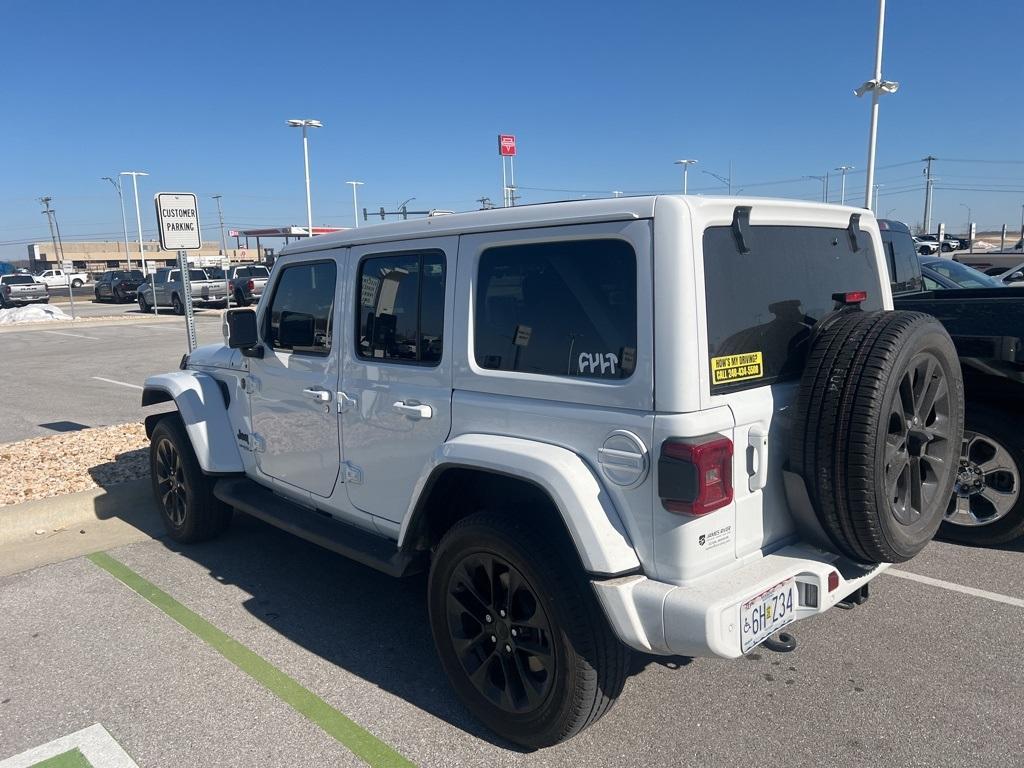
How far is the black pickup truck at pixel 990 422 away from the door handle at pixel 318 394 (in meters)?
3.42

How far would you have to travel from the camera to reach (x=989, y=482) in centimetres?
456

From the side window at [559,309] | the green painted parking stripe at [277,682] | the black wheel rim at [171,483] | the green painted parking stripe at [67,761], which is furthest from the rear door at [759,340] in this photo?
the black wheel rim at [171,483]

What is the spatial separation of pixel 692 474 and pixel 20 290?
4380 cm

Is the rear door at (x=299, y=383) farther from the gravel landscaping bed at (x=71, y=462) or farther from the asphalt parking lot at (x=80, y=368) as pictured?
the asphalt parking lot at (x=80, y=368)

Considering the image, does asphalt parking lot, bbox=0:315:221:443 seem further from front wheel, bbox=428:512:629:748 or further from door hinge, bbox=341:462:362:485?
front wheel, bbox=428:512:629:748

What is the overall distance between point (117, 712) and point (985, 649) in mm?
3768

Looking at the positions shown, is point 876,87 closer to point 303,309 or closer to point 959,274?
point 959,274

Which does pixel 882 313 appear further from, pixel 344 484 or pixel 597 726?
pixel 344 484

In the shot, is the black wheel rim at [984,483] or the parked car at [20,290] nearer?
the black wheel rim at [984,483]

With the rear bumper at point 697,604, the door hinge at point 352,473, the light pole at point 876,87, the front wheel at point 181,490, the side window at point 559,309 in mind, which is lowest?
the front wheel at point 181,490

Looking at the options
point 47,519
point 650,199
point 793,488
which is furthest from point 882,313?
point 47,519

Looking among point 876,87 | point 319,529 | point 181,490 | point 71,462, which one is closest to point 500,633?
point 319,529

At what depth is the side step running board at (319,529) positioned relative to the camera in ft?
11.0

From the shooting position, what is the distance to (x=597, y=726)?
9.93 feet
